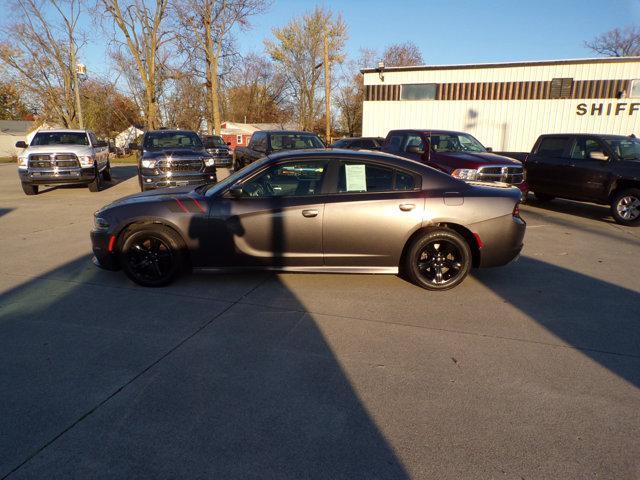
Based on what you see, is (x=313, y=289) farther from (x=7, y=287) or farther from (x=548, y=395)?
(x=7, y=287)

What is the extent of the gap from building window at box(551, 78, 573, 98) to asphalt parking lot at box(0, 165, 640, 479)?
1828 cm

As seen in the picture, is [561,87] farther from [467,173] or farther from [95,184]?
[95,184]

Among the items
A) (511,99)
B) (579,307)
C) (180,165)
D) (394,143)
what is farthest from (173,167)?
(511,99)

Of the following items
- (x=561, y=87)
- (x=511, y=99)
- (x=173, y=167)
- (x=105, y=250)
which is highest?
(x=561, y=87)

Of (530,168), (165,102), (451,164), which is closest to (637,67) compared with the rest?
(530,168)

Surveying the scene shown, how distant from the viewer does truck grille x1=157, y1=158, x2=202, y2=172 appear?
10961mm

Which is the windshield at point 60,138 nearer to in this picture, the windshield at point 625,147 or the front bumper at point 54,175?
the front bumper at point 54,175

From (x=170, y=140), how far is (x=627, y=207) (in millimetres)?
11559

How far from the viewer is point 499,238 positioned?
4.89 m

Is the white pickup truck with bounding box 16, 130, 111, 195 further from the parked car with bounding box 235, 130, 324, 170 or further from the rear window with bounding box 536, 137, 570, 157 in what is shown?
the rear window with bounding box 536, 137, 570, 157

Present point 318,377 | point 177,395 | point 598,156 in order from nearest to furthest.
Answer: point 177,395 → point 318,377 → point 598,156

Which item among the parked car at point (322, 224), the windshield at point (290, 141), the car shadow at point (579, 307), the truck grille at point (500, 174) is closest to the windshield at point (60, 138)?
the windshield at point (290, 141)

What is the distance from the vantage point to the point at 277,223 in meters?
4.72

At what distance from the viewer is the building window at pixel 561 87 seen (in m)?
20.3
